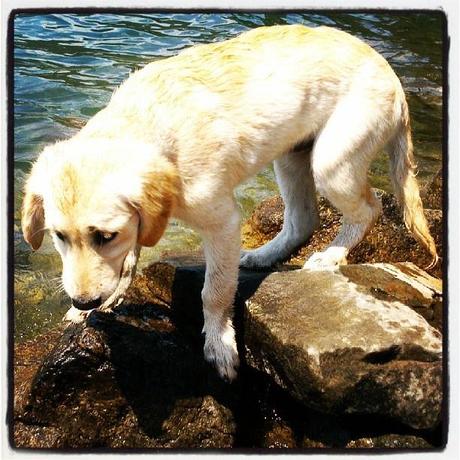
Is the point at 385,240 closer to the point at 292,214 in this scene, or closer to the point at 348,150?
the point at 292,214

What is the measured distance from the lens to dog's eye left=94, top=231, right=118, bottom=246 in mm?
3426

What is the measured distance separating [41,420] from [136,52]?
3858 mm

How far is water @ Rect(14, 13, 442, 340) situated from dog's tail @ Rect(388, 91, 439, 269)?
47 centimetres

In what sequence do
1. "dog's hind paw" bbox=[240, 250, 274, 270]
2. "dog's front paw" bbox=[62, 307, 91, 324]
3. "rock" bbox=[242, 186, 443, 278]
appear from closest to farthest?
"dog's front paw" bbox=[62, 307, 91, 324] → "dog's hind paw" bbox=[240, 250, 274, 270] → "rock" bbox=[242, 186, 443, 278]

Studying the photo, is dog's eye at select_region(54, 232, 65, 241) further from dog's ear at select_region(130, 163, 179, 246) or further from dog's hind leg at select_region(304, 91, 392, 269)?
dog's hind leg at select_region(304, 91, 392, 269)

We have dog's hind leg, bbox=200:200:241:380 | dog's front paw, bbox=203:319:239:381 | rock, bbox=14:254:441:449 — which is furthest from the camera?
dog's front paw, bbox=203:319:239:381

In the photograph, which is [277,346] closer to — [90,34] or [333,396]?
[333,396]

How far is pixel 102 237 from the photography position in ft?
11.3

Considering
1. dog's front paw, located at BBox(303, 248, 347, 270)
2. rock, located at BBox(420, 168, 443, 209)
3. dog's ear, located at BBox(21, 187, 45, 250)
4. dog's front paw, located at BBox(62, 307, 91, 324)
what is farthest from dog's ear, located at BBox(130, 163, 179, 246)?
rock, located at BBox(420, 168, 443, 209)

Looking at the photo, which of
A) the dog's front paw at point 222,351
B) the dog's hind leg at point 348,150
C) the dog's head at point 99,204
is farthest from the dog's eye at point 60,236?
the dog's hind leg at point 348,150

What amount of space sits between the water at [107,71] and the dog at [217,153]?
375 millimetres

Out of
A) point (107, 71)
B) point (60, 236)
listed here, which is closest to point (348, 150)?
point (60, 236)

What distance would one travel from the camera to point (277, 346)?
3951 mm

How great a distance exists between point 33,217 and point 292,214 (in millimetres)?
1946
